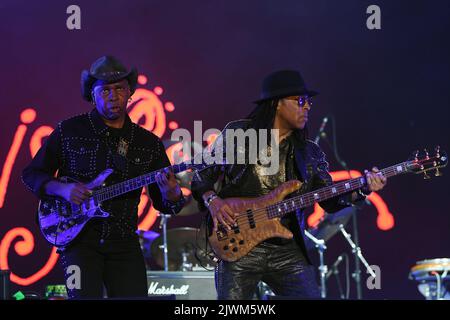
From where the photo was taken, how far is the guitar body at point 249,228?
4.68 m

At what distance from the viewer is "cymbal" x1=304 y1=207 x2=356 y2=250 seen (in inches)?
332

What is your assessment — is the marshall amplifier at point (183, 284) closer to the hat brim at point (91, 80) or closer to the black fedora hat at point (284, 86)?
the hat brim at point (91, 80)

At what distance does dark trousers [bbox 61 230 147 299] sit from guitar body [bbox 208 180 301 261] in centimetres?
54

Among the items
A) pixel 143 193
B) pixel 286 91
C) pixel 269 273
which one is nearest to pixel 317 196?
pixel 269 273

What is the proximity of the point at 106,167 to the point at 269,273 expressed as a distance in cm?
144

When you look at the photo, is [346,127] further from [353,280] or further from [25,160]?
[25,160]

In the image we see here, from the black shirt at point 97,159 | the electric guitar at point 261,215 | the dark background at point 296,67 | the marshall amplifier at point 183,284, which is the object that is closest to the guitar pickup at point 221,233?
the electric guitar at point 261,215

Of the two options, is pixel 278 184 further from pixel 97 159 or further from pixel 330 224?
pixel 330 224

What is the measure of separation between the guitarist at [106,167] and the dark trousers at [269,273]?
1.94 feet

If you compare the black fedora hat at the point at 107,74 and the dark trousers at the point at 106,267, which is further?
the black fedora hat at the point at 107,74

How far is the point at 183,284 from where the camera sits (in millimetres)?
7574

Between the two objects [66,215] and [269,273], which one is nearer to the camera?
[269,273]

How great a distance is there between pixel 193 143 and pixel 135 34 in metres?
1.69
